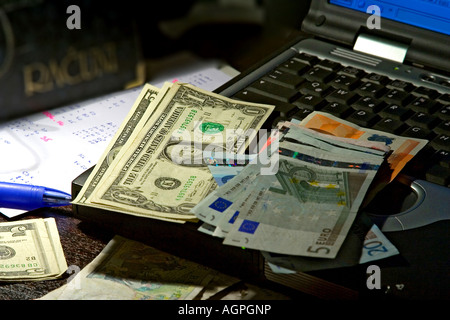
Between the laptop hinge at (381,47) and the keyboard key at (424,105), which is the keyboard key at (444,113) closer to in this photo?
the keyboard key at (424,105)

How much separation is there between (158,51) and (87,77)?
0.40 m

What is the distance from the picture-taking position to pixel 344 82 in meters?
0.79

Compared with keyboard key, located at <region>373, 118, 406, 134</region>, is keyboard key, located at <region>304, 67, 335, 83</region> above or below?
above

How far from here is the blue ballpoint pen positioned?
0.67 metres

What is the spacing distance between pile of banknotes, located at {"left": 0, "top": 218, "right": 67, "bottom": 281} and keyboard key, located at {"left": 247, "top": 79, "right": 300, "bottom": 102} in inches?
11.0

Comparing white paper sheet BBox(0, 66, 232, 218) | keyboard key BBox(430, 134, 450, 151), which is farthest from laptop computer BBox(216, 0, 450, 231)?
white paper sheet BBox(0, 66, 232, 218)

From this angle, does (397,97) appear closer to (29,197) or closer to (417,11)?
(417,11)

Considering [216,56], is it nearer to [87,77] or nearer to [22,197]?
[87,77]

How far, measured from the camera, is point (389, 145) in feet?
2.26

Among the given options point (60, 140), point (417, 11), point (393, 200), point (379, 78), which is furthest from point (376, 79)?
point (60, 140)

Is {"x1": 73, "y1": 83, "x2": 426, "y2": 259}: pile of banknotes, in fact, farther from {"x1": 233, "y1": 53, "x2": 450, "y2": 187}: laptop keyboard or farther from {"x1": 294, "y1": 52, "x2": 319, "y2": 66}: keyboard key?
{"x1": 294, "y1": 52, "x2": 319, "y2": 66}: keyboard key

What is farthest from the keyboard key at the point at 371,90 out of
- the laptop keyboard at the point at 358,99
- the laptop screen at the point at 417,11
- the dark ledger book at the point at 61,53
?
the dark ledger book at the point at 61,53

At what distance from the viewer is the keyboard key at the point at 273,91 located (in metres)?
0.77

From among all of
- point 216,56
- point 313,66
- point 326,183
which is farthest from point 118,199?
point 216,56
